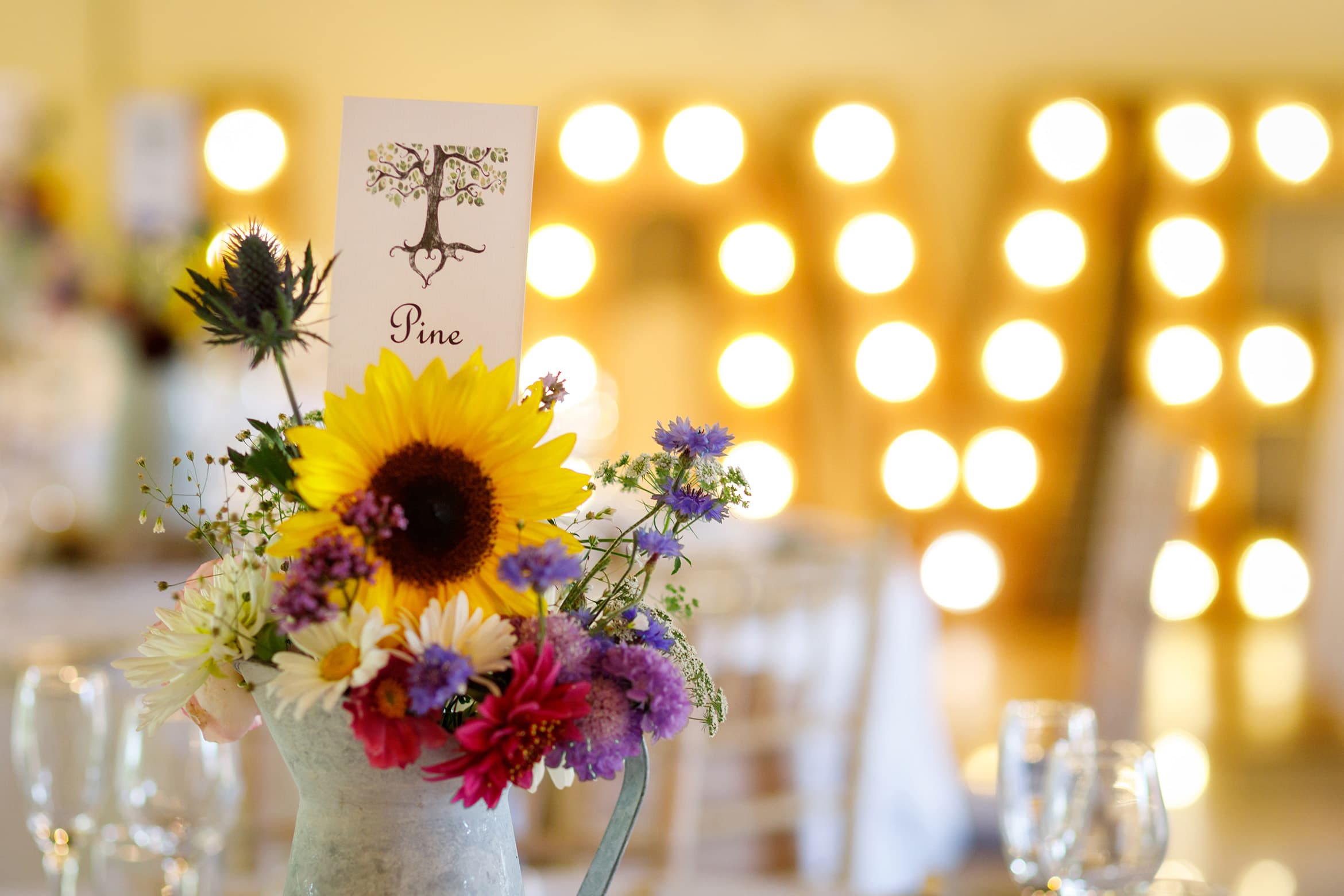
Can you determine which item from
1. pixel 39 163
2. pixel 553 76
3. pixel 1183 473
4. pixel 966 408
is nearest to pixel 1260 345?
pixel 966 408

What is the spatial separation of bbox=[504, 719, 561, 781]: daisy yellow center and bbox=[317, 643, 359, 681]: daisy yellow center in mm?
73

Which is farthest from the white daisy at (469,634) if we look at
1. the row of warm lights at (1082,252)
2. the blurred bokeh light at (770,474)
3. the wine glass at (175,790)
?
the row of warm lights at (1082,252)

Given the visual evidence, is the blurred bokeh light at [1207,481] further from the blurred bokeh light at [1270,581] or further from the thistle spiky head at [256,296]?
the thistle spiky head at [256,296]

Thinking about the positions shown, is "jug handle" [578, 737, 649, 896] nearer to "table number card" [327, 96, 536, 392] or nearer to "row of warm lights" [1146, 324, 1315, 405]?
"table number card" [327, 96, 536, 392]

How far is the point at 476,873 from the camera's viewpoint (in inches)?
25.0

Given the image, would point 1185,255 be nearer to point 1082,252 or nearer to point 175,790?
point 1082,252

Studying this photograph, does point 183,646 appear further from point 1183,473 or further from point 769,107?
point 769,107

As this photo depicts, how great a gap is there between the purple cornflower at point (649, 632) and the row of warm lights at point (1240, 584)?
16.0 feet

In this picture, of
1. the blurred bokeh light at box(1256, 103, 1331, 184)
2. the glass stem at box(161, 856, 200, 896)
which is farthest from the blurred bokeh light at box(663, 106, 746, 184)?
the glass stem at box(161, 856, 200, 896)

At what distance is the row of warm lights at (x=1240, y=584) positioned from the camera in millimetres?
5137

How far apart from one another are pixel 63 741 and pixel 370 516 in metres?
0.41

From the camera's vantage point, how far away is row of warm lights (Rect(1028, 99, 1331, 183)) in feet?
16.7

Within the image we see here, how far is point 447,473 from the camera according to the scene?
24.2 inches

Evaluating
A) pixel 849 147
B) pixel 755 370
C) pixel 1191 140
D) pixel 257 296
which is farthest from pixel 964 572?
pixel 257 296
